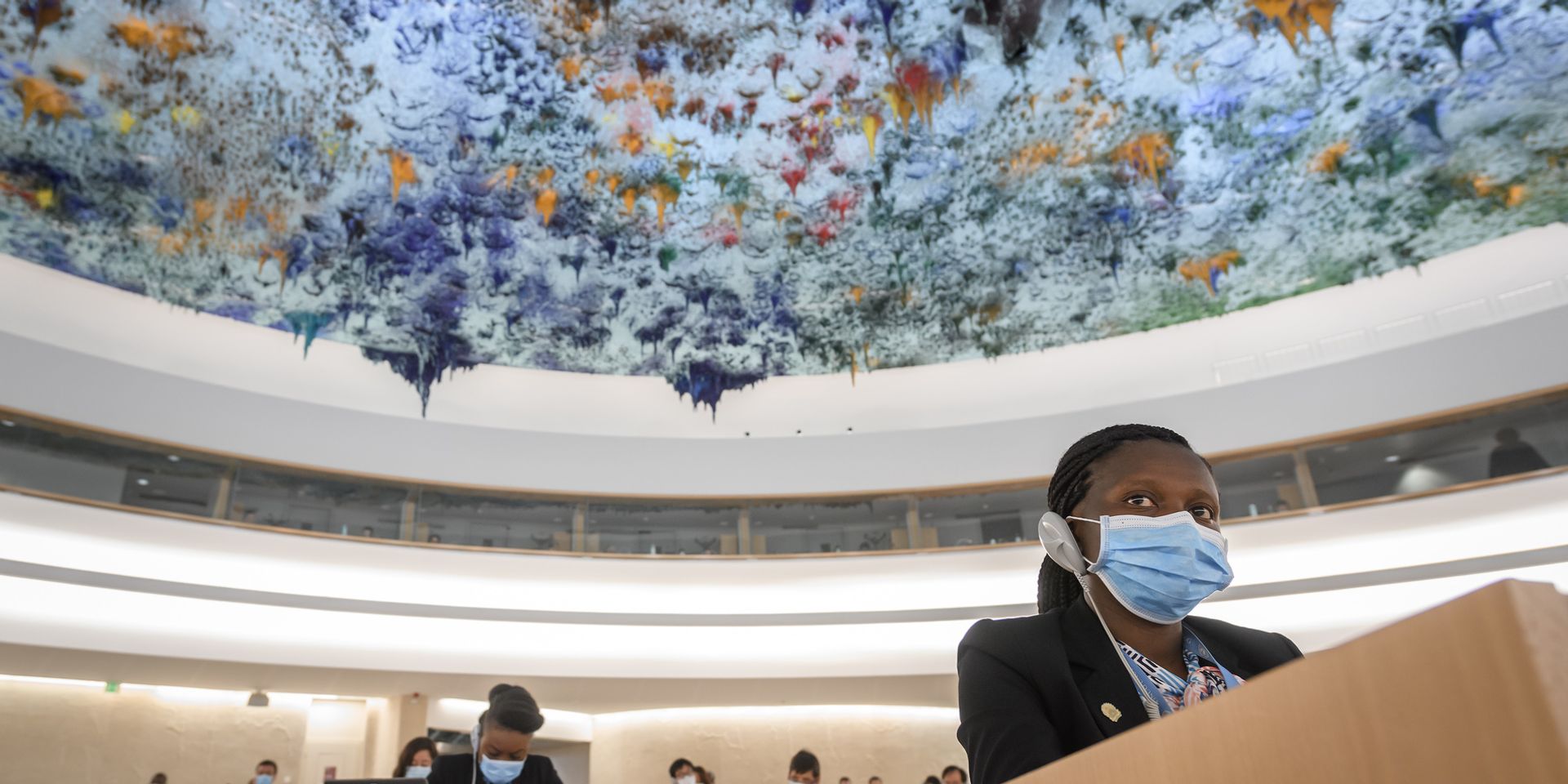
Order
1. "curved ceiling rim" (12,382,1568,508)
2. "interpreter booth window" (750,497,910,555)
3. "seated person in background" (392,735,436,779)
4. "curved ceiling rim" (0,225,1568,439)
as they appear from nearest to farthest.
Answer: "seated person in background" (392,735,436,779)
"curved ceiling rim" (12,382,1568,508)
"curved ceiling rim" (0,225,1568,439)
"interpreter booth window" (750,497,910,555)

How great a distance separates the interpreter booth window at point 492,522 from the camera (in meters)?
12.4

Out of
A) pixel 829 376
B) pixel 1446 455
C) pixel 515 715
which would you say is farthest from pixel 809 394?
pixel 515 715

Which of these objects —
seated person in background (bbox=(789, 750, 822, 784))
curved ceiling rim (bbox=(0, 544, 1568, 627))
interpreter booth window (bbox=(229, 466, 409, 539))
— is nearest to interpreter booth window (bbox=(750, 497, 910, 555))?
curved ceiling rim (bbox=(0, 544, 1568, 627))

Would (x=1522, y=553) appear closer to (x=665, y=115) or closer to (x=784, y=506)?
(x=784, y=506)

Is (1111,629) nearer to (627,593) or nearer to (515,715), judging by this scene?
(515,715)

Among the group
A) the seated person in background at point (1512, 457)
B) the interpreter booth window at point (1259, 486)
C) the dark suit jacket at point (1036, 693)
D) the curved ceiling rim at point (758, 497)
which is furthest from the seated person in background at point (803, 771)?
the seated person in background at point (1512, 457)

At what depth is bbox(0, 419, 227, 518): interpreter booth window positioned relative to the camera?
9945 millimetres

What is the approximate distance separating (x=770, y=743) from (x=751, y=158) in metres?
7.75

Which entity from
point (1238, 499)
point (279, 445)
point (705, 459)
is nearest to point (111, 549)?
point (279, 445)

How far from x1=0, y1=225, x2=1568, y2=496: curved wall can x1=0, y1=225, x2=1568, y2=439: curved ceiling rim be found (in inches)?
0.9

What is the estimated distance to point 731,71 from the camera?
938 cm

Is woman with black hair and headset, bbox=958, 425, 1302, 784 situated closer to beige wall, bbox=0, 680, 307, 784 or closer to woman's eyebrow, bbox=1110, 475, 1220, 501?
woman's eyebrow, bbox=1110, 475, 1220, 501

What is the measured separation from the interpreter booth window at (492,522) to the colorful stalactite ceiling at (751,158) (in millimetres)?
1855

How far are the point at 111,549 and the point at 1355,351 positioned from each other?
14595mm
